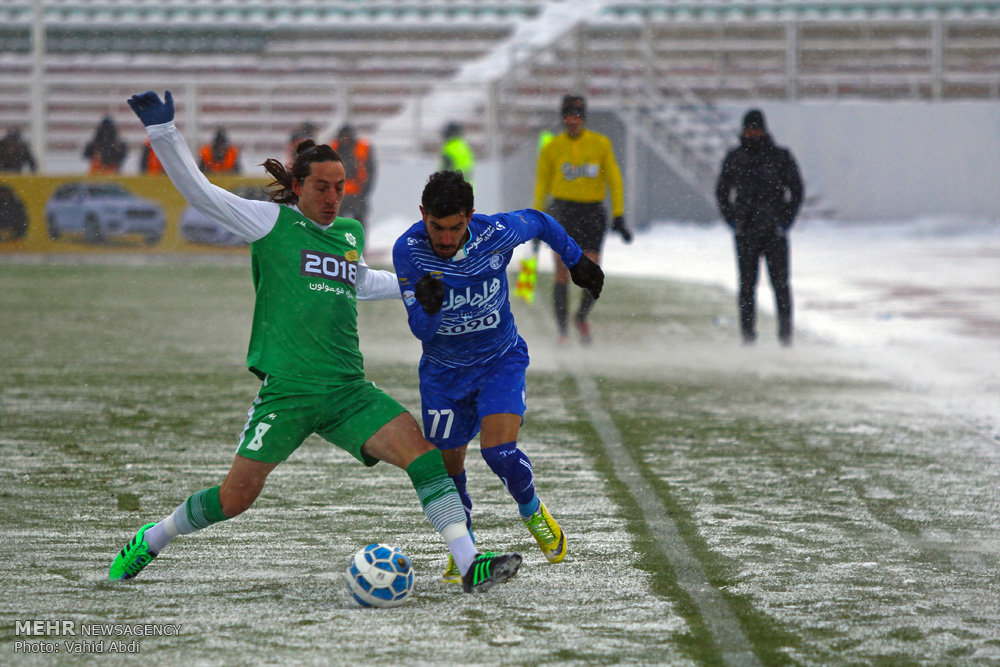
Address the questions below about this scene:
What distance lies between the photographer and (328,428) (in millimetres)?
4832

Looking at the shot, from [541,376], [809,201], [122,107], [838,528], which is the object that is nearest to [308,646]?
[838,528]

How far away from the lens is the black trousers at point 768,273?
11648 mm

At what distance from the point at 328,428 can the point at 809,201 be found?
79.6ft

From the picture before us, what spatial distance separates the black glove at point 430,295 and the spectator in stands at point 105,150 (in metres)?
21.3

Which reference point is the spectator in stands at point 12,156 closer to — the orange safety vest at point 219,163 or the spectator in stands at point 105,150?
the spectator in stands at point 105,150

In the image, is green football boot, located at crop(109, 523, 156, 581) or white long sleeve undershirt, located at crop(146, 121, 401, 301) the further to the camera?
green football boot, located at crop(109, 523, 156, 581)

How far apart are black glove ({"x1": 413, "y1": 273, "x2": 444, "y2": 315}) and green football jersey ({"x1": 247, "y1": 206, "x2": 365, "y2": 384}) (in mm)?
414

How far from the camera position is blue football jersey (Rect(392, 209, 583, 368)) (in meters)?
4.85

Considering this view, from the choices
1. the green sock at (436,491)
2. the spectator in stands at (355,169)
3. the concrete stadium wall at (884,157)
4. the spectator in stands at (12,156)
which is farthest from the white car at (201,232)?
the green sock at (436,491)

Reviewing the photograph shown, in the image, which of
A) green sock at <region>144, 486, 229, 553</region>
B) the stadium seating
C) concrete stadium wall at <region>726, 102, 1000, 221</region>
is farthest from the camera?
the stadium seating

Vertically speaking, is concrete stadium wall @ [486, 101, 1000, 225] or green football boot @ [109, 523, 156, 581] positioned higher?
green football boot @ [109, 523, 156, 581]

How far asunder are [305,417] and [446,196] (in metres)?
0.91

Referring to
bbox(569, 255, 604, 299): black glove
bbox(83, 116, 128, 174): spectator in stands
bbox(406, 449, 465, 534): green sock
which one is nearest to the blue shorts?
bbox(406, 449, 465, 534): green sock

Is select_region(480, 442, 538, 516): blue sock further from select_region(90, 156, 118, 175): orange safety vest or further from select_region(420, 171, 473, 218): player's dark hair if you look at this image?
select_region(90, 156, 118, 175): orange safety vest
